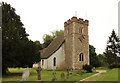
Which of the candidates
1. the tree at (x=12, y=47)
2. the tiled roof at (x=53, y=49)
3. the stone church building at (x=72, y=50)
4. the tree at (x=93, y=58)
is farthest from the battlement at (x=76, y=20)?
the tree at (x=12, y=47)

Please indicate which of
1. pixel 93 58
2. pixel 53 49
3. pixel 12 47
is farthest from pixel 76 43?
pixel 12 47

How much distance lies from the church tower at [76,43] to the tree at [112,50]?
456 inches

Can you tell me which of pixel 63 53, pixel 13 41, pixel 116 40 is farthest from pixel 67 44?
pixel 116 40

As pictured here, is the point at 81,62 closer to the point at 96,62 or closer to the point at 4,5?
the point at 96,62

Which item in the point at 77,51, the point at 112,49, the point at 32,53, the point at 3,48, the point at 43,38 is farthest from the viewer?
the point at 43,38

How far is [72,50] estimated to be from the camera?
26.2 metres

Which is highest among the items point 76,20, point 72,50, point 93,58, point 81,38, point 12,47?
point 76,20

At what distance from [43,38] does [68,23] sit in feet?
87.4

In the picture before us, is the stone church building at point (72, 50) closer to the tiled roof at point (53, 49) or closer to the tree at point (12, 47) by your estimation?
the tiled roof at point (53, 49)

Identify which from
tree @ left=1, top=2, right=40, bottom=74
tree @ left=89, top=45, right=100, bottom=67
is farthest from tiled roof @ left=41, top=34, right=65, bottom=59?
tree @ left=89, top=45, right=100, bottom=67

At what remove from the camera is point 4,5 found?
1900 cm

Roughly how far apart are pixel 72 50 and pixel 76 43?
1.90m

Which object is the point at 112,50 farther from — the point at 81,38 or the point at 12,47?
the point at 12,47

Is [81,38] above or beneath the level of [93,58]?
above
